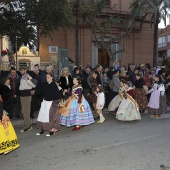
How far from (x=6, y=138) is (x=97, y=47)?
58.2 ft

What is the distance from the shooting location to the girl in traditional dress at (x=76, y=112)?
750 cm

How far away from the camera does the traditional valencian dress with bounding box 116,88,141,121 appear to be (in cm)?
871

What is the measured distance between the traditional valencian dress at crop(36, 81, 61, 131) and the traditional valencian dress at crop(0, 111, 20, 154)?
146cm

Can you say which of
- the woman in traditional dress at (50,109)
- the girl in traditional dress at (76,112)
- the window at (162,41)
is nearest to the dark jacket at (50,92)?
the woman in traditional dress at (50,109)

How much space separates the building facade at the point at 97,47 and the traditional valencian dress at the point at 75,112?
12340 mm

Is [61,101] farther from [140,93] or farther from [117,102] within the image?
[140,93]

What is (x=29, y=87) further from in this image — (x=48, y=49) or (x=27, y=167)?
(x=48, y=49)

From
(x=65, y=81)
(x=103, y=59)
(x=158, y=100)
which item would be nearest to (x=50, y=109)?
(x=65, y=81)

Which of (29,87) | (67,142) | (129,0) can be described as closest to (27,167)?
(67,142)

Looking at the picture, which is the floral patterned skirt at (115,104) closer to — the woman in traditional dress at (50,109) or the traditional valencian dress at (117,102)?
the traditional valencian dress at (117,102)

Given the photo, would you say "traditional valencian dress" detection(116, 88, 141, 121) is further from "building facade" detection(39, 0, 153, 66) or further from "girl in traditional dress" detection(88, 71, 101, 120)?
"building facade" detection(39, 0, 153, 66)

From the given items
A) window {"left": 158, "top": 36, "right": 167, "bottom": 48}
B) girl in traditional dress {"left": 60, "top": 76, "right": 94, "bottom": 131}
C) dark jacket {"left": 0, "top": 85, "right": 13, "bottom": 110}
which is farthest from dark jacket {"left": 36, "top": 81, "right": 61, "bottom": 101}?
window {"left": 158, "top": 36, "right": 167, "bottom": 48}

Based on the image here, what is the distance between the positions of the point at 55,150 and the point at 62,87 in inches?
132

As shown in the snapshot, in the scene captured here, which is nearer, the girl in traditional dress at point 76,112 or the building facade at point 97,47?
the girl in traditional dress at point 76,112
